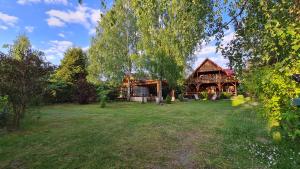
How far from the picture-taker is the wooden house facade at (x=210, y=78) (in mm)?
34500

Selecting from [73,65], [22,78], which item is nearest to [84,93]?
[73,65]

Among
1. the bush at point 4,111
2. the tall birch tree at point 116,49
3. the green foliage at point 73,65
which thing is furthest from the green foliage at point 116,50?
the bush at point 4,111

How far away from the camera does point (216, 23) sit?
5.41 metres

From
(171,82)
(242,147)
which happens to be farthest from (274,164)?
(171,82)

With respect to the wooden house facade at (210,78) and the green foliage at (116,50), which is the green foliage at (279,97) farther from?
the wooden house facade at (210,78)

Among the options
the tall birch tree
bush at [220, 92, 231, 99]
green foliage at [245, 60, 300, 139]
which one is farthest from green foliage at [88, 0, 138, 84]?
green foliage at [245, 60, 300, 139]

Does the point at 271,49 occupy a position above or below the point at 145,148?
above

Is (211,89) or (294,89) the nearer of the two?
(294,89)

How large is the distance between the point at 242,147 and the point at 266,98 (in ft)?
4.96

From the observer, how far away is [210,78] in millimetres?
35281

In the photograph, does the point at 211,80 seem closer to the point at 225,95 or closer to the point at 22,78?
the point at 225,95

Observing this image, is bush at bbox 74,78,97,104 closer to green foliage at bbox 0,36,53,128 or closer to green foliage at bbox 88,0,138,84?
green foliage at bbox 88,0,138,84

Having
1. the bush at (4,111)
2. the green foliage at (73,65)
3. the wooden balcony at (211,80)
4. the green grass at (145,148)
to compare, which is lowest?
the green grass at (145,148)

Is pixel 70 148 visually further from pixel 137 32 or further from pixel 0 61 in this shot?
pixel 137 32
